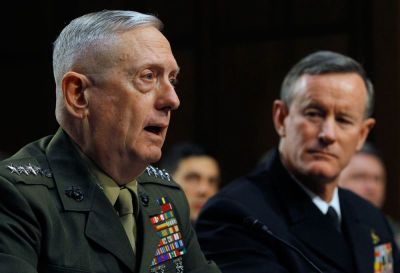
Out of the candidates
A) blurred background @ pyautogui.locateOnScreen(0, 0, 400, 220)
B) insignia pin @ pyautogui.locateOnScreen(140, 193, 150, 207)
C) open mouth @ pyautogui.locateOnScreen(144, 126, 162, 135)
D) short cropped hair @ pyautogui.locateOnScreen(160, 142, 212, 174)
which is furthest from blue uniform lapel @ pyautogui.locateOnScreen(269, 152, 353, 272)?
blurred background @ pyautogui.locateOnScreen(0, 0, 400, 220)

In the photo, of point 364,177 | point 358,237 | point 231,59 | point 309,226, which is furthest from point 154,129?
point 231,59

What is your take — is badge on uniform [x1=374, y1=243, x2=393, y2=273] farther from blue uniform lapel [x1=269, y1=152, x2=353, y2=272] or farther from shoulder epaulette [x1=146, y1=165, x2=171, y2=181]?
shoulder epaulette [x1=146, y1=165, x2=171, y2=181]

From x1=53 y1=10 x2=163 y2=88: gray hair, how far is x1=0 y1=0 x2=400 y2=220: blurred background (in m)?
3.62

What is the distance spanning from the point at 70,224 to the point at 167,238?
31 cm

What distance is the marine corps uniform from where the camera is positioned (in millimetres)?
1603

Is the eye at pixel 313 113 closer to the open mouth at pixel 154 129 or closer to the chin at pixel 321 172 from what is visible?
the chin at pixel 321 172

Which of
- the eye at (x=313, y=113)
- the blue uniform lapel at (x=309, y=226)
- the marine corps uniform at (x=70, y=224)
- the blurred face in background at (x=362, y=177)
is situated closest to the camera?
the marine corps uniform at (x=70, y=224)

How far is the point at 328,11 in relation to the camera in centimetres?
550

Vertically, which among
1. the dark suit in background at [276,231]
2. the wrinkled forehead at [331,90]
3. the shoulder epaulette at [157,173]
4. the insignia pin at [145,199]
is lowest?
the dark suit in background at [276,231]

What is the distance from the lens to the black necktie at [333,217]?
277cm

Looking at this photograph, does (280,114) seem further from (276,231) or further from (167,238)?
(167,238)

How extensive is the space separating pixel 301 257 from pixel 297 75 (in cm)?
72

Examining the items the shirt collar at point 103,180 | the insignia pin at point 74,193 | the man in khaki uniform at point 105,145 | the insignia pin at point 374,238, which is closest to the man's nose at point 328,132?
the insignia pin at point 374,238

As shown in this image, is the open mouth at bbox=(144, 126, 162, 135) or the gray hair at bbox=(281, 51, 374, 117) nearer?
the open mouth at bbox=(144, 126, 162, 135)
